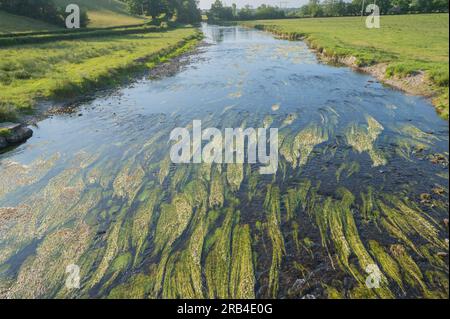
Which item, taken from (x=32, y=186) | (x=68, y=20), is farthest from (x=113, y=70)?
(x=68, y=20)

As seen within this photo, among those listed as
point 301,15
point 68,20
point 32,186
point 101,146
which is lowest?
point 32,186

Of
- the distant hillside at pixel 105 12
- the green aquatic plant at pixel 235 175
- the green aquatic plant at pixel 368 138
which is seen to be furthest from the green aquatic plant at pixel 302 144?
the distant hillside at pixel 105 12

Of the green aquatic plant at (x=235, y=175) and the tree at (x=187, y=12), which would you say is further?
the tree at (x=187, y=12)

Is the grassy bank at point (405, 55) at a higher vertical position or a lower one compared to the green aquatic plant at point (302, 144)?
higher

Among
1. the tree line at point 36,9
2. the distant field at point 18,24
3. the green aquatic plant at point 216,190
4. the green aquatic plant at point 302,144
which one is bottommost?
the green aquatic plant at point 216,190

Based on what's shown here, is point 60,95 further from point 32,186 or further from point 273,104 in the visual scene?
point 273,104

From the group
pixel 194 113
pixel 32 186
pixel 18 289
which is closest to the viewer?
pixel 18 289

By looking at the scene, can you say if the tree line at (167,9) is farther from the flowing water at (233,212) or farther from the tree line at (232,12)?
the flowing water at (233,212)
